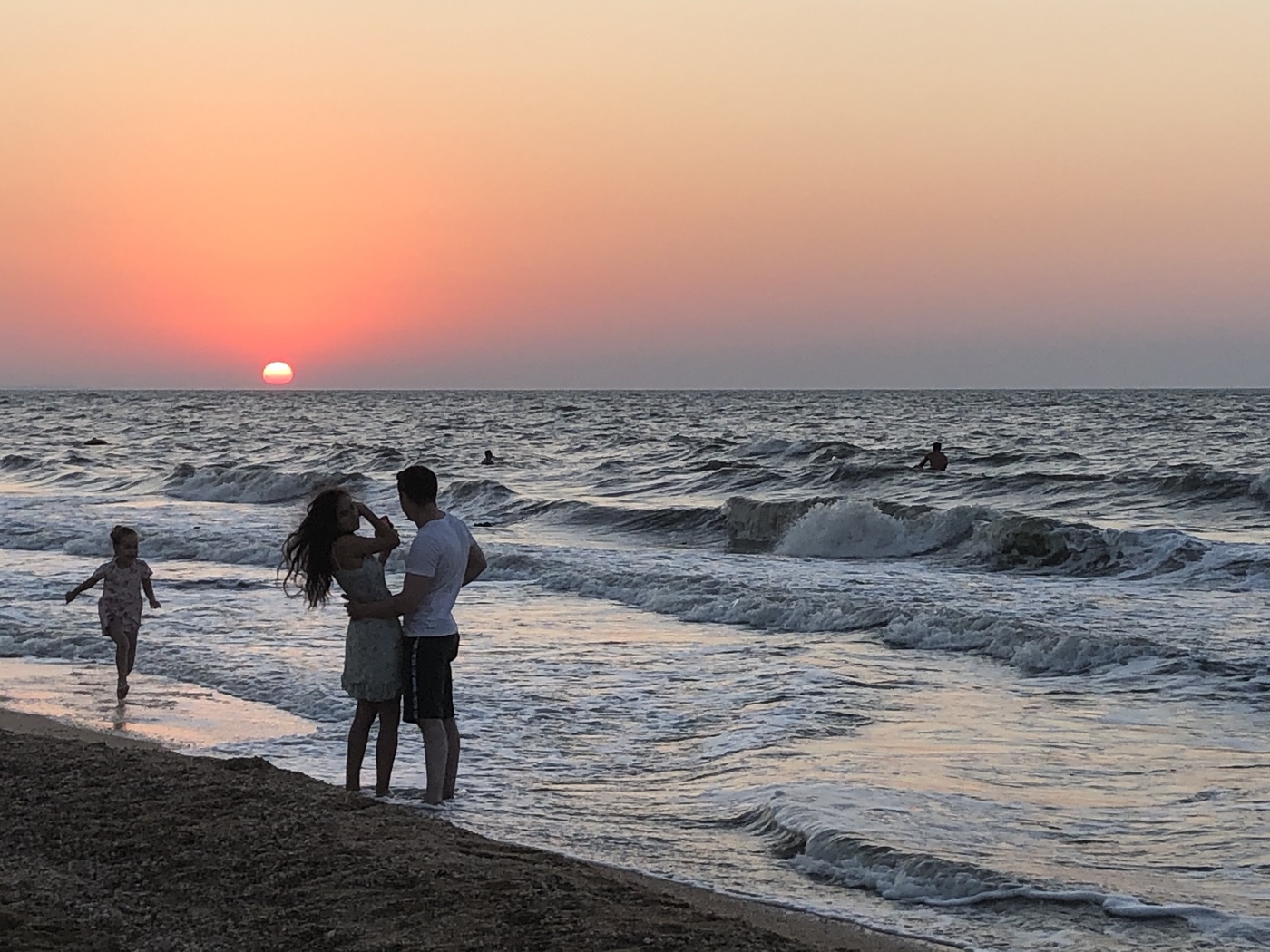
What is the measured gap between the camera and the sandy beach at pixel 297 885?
4688 millimetres

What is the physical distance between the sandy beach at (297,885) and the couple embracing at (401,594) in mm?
618

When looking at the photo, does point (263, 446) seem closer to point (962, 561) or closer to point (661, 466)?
point (661, 466)

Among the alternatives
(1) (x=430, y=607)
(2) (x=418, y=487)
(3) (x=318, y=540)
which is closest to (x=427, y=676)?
(1) (x=430, y=607)

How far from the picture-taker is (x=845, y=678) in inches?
428

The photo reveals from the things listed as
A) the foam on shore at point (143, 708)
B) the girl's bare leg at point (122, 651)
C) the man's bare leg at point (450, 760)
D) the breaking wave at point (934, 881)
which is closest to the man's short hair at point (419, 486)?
the man's bare leg at point (450, 760)

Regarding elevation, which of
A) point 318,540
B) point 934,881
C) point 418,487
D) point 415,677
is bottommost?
point 934,881

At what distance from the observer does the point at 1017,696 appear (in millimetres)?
10266

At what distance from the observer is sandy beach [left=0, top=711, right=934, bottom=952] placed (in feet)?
15.4

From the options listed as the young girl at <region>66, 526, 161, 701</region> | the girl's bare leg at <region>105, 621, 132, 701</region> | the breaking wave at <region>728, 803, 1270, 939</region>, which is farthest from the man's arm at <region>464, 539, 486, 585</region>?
the girl's bare leg at <region>105, 621, 132, 701</region>

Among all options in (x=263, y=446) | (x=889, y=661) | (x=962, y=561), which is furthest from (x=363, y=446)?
(x=889, y=661)

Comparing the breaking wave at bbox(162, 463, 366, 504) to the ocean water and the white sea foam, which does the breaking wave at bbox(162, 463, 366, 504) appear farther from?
the white sea foam

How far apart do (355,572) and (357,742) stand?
0.95 metres

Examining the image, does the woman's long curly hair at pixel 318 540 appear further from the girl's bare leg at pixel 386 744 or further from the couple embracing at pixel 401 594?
the girl's bare leg at pixel 386 744

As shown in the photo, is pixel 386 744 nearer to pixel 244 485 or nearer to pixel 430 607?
pixel 430 607
